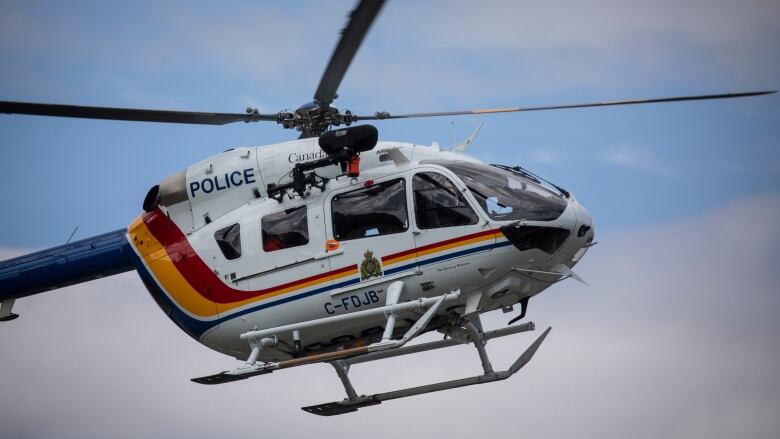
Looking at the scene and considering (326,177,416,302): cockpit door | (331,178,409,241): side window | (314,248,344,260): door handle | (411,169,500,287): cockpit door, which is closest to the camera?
(411,169,500,287): cockpit door

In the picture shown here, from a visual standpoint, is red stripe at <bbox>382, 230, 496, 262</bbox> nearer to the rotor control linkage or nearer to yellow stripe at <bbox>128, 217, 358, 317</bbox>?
the rotor control linkage

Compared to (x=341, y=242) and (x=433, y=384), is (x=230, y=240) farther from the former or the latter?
(x=433, y=384)

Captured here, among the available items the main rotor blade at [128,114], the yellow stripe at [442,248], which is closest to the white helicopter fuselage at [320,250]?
the yellow stripe at [442,248]

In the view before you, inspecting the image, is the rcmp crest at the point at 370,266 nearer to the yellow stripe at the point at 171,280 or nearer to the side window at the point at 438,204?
the side window at the point at 438,204

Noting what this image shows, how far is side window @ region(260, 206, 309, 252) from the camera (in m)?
16.8

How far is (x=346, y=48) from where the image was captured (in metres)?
14.9

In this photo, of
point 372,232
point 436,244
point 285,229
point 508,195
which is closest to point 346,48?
point 372,232

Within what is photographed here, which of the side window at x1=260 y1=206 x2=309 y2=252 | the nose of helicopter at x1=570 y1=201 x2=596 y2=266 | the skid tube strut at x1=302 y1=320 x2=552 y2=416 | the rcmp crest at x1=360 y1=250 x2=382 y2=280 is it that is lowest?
the skid tube strut at x1=302 y1=320 x2=552 y2=416

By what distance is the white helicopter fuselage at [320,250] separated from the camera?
16.0 meters

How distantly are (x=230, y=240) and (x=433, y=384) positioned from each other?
3294 mm

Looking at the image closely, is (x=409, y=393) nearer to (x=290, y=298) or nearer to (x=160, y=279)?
(x=290, y=298)

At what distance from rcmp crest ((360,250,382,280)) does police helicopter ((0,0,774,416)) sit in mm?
13

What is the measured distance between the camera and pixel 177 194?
58.4 feet

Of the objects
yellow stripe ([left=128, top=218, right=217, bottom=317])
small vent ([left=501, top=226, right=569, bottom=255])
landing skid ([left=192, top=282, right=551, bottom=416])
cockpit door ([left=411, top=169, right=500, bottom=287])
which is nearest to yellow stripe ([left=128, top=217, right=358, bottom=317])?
yellow stripe ([left=128, top=218, right=217, bottom=317])
